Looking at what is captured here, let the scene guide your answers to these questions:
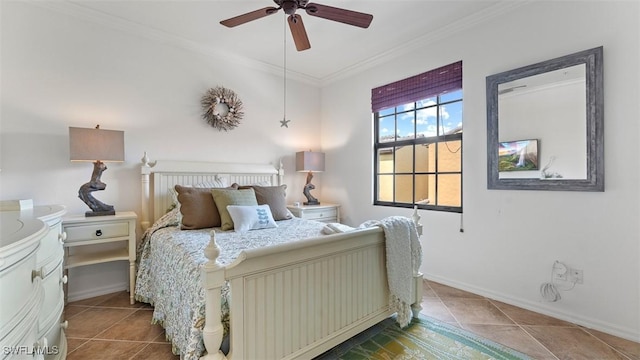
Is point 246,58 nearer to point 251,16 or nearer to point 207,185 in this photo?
point 251,16

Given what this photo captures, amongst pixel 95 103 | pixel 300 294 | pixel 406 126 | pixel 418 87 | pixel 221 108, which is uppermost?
pixel 418 87

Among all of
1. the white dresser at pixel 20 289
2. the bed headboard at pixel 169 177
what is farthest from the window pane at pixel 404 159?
the white dresser at pixel 20 289

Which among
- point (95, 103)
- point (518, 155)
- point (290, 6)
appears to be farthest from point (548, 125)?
point (95, 103)

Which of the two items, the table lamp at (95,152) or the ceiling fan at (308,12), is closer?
the ceiling fan at (308,12)

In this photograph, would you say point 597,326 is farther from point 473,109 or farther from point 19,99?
point 19,99

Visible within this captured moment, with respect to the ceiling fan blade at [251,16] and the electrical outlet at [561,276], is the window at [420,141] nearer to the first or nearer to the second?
the electrical outlet at [561,276]

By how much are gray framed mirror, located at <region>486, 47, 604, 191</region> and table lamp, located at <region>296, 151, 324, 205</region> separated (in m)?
2.10

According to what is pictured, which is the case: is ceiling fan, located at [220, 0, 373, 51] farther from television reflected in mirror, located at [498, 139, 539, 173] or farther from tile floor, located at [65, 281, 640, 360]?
tile floor, located at [65, 281, 640, 360]

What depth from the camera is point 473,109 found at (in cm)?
266

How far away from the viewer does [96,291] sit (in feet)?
A: 8.52

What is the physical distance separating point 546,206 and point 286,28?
2.89 meters

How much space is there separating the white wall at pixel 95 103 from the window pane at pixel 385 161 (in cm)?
173

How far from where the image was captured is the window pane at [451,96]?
2.85 m

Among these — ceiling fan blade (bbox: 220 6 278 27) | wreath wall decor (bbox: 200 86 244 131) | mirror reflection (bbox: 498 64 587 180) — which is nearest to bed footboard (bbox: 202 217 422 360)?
mirror reflection (bbox: 498 64 587 180)
